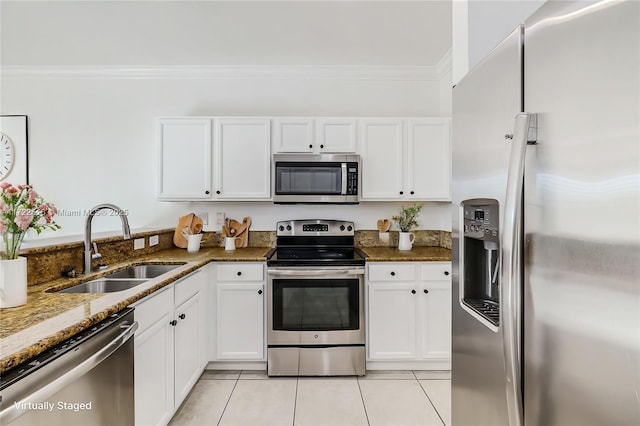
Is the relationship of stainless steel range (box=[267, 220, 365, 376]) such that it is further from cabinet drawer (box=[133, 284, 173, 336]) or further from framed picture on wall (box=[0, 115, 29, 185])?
framed picture on wall (box=[0, 115, 29, 185])

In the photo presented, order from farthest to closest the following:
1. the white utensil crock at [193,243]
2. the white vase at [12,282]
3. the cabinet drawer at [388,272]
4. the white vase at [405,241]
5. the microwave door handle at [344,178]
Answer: the white vase at [405,241], the white utensil crock at [193,243], the microwave door handle at [344,178], the cabinet drawer at [388,272], the white vase at [12,282]

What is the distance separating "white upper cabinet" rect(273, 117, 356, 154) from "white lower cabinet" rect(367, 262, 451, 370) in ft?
3.50

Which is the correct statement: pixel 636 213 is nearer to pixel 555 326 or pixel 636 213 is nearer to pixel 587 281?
pixel 587 281

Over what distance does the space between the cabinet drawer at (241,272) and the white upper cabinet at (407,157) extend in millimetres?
1074

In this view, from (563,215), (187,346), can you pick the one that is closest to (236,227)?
(187,346)

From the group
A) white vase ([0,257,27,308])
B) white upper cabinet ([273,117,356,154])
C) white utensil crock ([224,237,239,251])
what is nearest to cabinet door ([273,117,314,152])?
white upper cabinet ([273,117,356,154])

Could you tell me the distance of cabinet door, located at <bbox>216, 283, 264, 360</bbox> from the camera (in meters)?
2.71

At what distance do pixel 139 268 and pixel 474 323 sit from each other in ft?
6.96

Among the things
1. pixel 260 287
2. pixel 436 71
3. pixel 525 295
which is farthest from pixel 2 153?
pixel 525 295

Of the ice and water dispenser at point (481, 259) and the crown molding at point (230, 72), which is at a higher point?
the crown molding at point (230, 72)

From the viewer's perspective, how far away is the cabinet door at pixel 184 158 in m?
3.02

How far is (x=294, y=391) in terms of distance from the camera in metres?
2.47

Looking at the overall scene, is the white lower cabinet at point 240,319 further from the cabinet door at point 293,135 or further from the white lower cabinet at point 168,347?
the cabinet door at point 293,135

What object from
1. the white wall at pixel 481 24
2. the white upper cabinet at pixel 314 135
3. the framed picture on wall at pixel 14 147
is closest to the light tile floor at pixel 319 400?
the white upper cabinet at pixel 314 135
